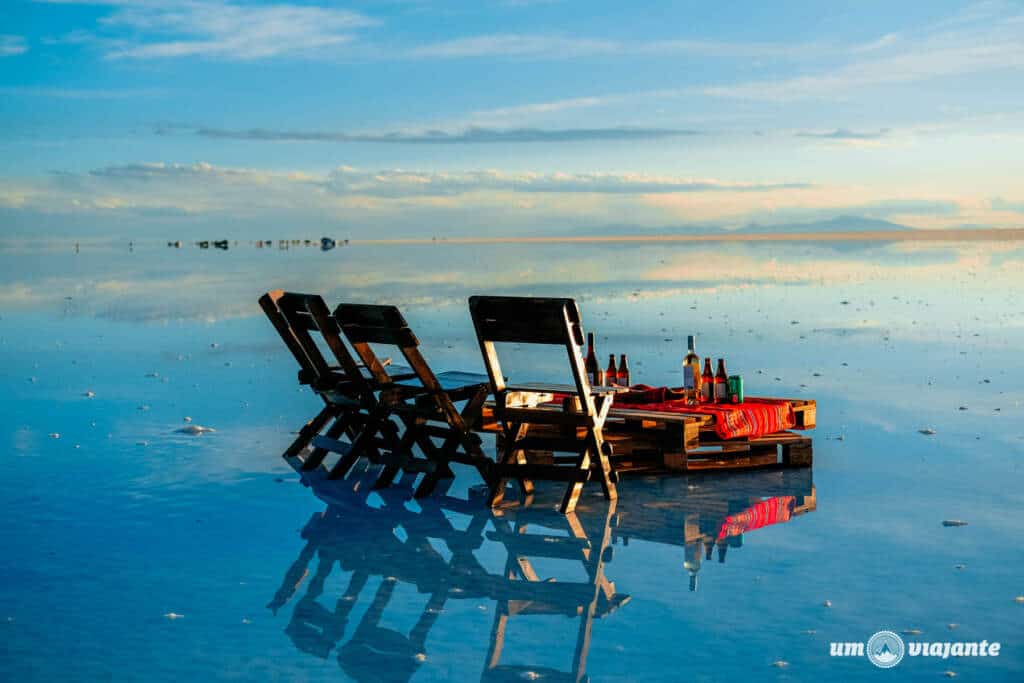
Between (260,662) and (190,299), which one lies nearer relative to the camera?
(260,662)

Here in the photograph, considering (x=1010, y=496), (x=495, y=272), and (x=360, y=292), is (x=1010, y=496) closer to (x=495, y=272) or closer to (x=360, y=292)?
(x=360, y=292)

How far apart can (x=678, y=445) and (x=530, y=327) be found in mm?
1683

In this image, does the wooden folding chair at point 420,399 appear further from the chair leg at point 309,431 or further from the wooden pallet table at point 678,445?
the chair leg at point 309,431

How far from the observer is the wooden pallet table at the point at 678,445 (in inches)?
373

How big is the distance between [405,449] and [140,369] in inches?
341


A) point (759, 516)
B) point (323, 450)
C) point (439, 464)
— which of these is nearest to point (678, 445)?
point (759, 516)

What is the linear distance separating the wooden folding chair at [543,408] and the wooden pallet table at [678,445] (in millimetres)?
628

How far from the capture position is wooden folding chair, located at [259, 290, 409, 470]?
9.42m

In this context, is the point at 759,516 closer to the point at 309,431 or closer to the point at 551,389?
the point at 551,389

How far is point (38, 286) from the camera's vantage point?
128ft

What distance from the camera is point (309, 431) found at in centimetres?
1034

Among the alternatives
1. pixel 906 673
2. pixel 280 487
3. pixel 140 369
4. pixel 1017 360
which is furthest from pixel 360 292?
pixel 906 673

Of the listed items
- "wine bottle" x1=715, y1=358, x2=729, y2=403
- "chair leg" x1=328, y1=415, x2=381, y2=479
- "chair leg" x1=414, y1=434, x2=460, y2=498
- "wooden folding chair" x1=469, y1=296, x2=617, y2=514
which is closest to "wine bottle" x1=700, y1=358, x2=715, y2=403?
"wine bottle" x1=715, y1=358, x2=729, y2=403

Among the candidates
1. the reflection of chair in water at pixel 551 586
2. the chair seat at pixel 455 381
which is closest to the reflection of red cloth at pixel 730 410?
the chair seat at pixel 455 381
